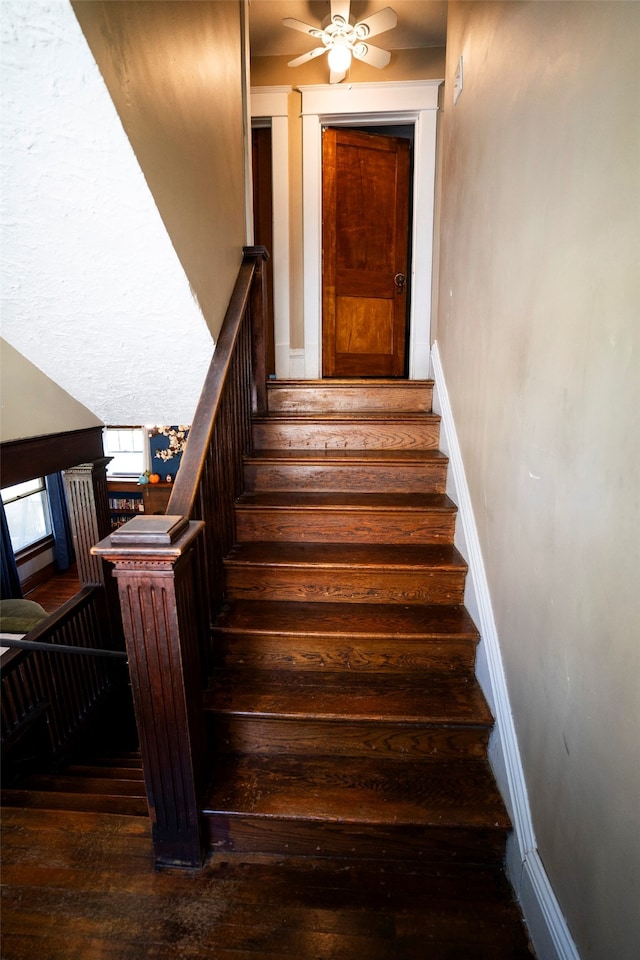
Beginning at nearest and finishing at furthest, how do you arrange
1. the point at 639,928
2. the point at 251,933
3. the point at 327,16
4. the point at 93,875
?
the point at 639,928 → the point at 251,933 → the point at 93,875 → the point at 327,16

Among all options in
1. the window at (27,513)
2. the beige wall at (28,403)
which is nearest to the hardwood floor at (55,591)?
the window at (27,513)

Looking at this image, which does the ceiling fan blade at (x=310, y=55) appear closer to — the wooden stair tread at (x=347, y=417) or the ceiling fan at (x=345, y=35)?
the ceiling fan at (x=345, y=35)

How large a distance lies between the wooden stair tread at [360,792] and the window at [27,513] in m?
5.18

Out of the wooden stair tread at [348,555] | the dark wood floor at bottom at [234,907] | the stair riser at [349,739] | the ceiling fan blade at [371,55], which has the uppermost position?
the ceiling fan blade at [371,55]

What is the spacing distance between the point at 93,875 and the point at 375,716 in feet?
2.95

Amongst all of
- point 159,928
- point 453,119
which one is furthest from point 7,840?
point 453,119

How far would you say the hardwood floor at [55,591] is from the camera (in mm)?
5570

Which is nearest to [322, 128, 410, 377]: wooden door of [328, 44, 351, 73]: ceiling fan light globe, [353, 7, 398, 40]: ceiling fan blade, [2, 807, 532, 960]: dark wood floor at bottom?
[328, 44, 351, 73]: ceiling fan light globe

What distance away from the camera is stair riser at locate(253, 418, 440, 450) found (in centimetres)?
236

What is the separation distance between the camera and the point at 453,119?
2211 mm

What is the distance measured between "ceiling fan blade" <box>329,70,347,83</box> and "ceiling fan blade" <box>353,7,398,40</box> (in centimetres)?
26

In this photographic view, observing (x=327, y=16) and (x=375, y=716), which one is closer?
(x=375, y=716)

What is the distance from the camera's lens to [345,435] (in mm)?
2379

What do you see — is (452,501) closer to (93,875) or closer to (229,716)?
(229,716)
